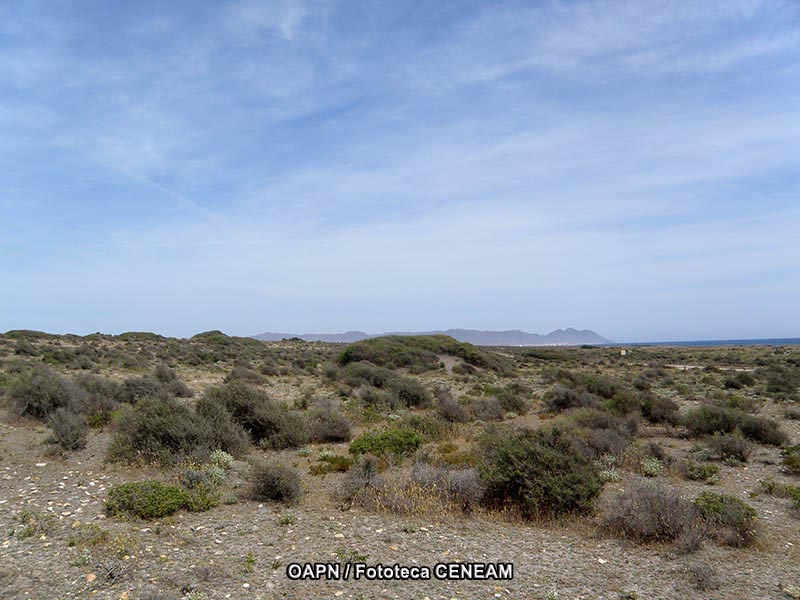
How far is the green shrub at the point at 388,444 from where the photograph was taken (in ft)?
38.1

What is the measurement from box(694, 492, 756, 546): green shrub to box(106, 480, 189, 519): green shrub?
8182 mm

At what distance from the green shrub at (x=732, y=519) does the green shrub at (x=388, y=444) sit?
6.17 meters

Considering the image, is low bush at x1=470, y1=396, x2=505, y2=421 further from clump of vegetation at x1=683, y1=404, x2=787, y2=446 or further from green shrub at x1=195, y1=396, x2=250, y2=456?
green shrub at x1=195, y1=396, x2=250, y2=456

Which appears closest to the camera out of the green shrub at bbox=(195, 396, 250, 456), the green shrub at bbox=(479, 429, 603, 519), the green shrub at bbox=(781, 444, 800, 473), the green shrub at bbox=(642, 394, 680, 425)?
the green shrub at bbox=(479, 429, 603, 519)

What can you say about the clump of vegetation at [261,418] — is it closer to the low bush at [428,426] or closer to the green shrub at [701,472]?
the low bush at [428,426]

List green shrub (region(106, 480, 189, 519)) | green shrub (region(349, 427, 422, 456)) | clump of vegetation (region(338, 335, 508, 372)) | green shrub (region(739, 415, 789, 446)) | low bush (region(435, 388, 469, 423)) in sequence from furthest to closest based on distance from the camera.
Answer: clump of vegetation (region(338, 335, 508, 372))
low bush (region(435, 388, 469, 423))
green shrub (region(739, 415, 789, 446))
green shrub (region(349, 427, 422, 456))
green shrub (region(106, 480, 189, 519))

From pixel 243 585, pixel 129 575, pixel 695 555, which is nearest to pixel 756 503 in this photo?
pixel 695 555

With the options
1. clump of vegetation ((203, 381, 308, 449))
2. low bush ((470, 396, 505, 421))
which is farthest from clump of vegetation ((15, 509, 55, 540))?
low bush ((470, 396, 505, 421))

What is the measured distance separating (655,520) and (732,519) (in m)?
1.18

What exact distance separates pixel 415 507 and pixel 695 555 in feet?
13.1

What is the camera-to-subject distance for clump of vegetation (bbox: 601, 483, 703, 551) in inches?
271

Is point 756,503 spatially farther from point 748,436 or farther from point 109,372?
point 109,372

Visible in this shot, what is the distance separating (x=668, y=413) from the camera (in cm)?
1644

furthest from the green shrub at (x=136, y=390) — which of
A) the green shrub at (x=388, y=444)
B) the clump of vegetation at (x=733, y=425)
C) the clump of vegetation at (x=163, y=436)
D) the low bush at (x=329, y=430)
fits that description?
the clump of vegetation at (x=733, y=425)
